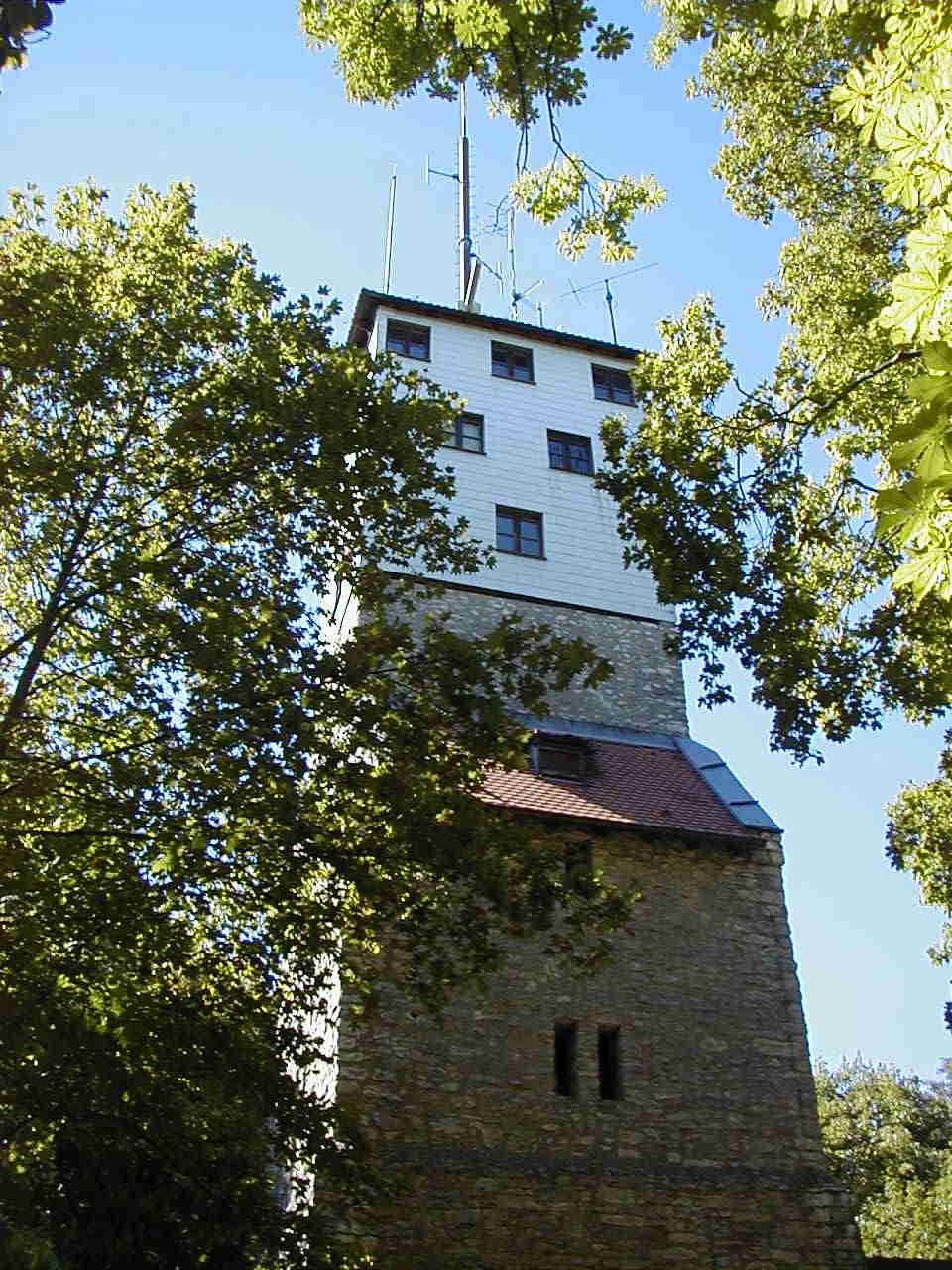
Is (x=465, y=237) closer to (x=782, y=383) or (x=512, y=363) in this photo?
(x=512, y=363)

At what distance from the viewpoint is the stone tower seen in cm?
1321

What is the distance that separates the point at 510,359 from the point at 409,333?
205cm

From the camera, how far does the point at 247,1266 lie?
893cm

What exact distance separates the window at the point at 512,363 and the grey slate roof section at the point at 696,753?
7379 mm

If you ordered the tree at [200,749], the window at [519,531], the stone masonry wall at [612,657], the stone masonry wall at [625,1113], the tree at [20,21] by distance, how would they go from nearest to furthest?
the tree at [20,21] < the tree at [200,749] < the stone masonry wall at [625,1113] < the stone masonry wall at [612,657] < the window at [519,531]

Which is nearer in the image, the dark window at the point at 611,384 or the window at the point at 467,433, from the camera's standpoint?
the window at the point at 467,433

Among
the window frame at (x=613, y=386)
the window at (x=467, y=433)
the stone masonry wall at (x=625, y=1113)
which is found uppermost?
the window frame at (x=613, y=386)

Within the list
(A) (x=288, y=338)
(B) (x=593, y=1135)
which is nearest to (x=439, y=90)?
(A) (x=288, y=338)

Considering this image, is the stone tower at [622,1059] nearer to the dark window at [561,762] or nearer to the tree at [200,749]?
the dark window at [561,762]

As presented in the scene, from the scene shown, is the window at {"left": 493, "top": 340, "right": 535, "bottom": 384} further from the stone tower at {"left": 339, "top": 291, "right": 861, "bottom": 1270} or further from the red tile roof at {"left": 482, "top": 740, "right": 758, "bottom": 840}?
the red tile roof at {"left": 482, "top": 740, "right": 758, "bottom": 840}

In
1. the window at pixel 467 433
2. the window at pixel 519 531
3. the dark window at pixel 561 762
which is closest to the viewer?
the dark window at pixel 561 762

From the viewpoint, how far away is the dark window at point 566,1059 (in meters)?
14.4

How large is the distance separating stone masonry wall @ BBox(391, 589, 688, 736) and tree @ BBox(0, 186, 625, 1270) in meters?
7.59

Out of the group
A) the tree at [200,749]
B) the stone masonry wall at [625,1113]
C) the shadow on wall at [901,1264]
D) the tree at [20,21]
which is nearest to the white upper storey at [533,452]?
the stone masonry wall at [625,1113]
